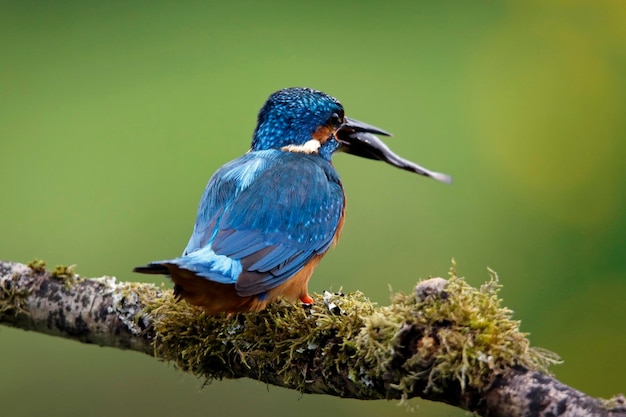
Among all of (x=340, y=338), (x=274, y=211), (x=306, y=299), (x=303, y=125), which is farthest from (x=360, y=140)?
(x=340, y=338)

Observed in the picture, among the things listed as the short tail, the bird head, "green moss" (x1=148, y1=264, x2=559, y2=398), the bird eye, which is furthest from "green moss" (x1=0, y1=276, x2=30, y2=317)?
the bird eye

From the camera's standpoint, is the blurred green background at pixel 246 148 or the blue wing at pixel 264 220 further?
the blurred green background at pixel 246 148

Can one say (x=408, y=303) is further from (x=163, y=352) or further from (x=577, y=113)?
(x=577, y=113)

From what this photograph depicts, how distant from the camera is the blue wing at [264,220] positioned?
243 cm

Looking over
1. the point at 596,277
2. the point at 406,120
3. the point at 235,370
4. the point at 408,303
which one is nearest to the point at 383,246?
the point at 406,120

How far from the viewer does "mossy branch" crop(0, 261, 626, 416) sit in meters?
1.72

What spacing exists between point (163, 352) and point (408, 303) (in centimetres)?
90

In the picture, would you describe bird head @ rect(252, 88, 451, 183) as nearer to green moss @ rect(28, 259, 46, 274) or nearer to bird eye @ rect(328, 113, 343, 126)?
bird eye @ rect(328, 113, 343, 126)

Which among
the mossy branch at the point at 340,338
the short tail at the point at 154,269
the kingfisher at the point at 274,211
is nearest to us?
the mossy branch at the point at 340,338

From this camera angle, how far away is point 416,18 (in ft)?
15.4

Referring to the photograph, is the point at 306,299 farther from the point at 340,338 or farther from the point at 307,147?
the point at 307,147

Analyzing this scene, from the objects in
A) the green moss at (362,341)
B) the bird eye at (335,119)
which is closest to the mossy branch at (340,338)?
the green moss at (362,341)

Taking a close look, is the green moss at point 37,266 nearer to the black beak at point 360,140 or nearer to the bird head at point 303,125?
the bird head at point 303,125

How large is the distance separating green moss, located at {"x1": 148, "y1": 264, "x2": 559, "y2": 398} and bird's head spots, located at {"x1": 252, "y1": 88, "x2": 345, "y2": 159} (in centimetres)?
81
